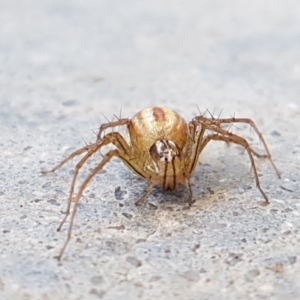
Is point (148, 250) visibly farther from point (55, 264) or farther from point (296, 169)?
point (296, 169)

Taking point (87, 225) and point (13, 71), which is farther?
point (13, 71)

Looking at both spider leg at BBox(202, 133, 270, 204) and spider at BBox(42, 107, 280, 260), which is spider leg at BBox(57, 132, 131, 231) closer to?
spider at BBox(42, 107, 280, 260)

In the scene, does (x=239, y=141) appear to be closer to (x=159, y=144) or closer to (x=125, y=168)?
(x=159, y=144)

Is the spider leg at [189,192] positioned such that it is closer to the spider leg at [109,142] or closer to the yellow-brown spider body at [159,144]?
the yellow-brown spider body at [159,144]

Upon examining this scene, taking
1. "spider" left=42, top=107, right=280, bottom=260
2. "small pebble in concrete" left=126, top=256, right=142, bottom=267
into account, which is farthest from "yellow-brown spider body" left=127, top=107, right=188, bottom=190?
"small pebble in concrete" left=126, top=256, right=142, bottom=267

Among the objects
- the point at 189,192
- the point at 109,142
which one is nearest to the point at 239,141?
the point at 189,192

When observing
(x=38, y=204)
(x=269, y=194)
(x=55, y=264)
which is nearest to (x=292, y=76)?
(x=269, y=194)
